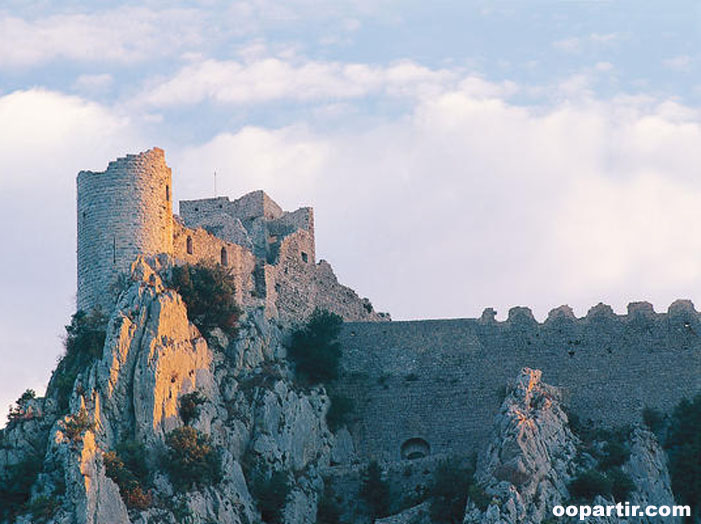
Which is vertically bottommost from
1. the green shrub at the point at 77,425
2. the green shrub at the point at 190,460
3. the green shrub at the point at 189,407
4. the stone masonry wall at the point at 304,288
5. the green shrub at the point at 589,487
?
the green shrub at the point at 589,487

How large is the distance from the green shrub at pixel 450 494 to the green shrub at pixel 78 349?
Result: 1254cm

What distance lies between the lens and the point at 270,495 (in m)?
54.7

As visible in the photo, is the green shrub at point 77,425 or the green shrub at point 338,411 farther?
the green shrub at point 338,411

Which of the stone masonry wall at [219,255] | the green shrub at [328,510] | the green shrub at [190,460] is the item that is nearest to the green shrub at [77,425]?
the green shrub at [190,460]

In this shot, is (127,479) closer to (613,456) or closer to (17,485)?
(17,485)

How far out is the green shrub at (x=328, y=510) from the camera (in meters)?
56.3

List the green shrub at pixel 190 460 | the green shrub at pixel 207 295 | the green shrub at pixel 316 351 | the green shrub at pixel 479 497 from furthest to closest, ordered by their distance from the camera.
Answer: the green shrub at pixel 316 351 → the green shrub at pixel 207 295 → the green shrub at pixel 479 497 → the green shrub at pixel 190 460

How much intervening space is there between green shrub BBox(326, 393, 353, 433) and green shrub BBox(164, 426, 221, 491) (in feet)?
27.7

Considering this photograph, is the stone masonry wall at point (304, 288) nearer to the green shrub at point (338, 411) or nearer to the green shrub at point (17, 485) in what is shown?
the green shrub at point (338, 411)

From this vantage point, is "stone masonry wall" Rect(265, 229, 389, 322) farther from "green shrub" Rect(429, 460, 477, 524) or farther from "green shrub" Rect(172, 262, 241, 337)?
"green shrub" Rect(429, 460, 477, 524)

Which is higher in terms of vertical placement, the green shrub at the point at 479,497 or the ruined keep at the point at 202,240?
the ruined keep at the point at 202,240

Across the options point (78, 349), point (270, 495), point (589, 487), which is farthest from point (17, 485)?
point (589, 487)

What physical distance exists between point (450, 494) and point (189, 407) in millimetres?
9410

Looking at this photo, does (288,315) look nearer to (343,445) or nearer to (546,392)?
(343,445)
